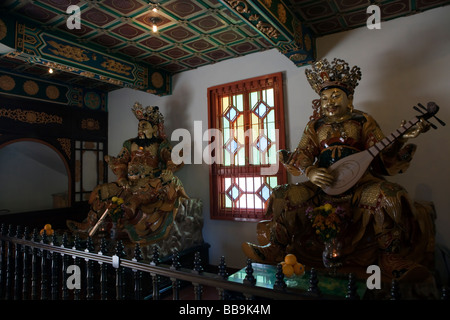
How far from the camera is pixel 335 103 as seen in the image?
287 centimetres

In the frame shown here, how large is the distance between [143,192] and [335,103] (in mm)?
2576

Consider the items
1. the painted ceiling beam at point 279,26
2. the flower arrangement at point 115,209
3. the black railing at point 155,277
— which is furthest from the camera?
the flower arrangement at point 115,209

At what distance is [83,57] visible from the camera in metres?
3.62

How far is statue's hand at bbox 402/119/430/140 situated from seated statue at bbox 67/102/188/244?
2638mm

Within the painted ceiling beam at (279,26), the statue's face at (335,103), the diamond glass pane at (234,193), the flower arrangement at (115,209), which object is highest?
the painted ceiling beam at (279,26)

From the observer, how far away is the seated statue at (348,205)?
2.35 metres

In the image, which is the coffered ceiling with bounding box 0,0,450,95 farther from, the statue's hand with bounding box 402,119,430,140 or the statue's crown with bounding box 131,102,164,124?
the statue's hand with bounding box 402,119,430,140

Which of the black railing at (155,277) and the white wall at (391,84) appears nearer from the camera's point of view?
the black railing at (155,277)

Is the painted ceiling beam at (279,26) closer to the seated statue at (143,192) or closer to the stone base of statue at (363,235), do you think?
the stone base of statue at (363,235)

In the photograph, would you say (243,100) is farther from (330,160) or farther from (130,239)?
(130,239)

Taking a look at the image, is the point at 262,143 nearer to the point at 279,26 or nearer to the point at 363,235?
the point at 279,26

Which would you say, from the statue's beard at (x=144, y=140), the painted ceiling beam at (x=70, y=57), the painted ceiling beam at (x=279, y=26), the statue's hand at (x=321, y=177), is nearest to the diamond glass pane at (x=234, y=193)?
the statue's beard at (x=144, y=140)

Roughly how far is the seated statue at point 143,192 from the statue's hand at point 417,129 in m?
2.64
